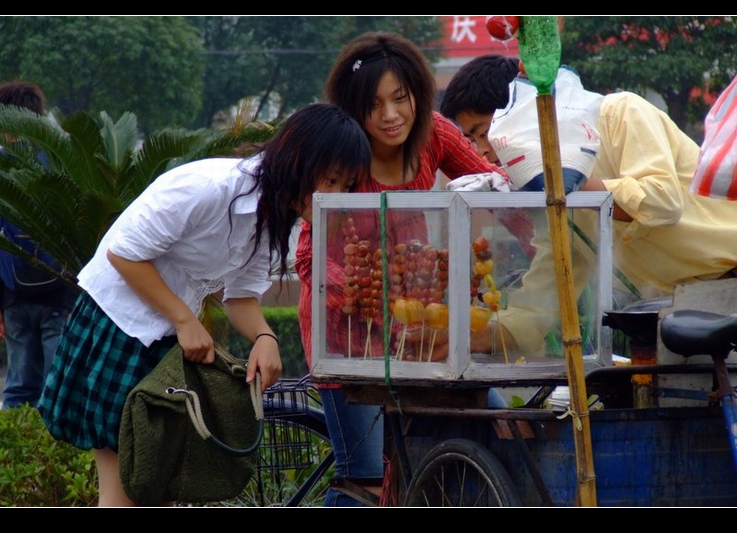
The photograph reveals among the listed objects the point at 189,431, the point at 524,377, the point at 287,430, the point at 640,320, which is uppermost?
the point at 640,320

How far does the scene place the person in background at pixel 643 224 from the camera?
307 centimetres

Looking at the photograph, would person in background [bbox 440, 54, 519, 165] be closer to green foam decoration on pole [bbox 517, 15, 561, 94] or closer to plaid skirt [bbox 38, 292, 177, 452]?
green foam decoration on pole [bbox 517, 15, 561, 94]

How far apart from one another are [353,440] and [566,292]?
1101 millimetres

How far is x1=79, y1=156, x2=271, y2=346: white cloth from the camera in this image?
2.79m

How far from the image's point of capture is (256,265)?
A: 122 inches

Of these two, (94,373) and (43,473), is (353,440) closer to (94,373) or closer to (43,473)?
(94,373)

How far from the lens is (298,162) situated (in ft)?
9.23

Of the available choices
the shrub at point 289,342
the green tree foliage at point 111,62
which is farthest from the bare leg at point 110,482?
the green tree foliage at point 111,62

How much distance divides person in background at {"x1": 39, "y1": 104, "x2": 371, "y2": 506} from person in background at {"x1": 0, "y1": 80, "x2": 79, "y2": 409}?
9.35 ft

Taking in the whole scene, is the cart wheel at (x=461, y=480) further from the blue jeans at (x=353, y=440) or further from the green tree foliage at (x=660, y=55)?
the green tree foliage at (x=660, y=55)

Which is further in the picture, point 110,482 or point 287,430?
point 287,430

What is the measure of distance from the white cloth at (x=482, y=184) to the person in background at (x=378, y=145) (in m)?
0.35

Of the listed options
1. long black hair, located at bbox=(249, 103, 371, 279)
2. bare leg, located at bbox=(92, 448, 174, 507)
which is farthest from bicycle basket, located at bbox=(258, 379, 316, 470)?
long black hair, located at bbox=(249, 103, 371, 279)

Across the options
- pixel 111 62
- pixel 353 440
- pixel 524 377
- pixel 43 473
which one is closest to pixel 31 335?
pixel 43 473
